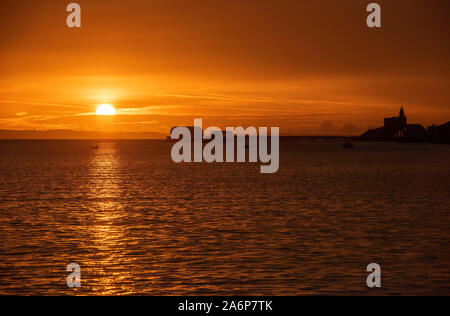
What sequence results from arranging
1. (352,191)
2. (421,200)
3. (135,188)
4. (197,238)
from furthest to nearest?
(135,188) < (352,191) < (421,200) < (197,238)

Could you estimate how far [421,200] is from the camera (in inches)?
2403

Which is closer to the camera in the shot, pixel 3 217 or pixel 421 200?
pixel 3 217

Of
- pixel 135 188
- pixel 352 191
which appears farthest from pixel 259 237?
pixel 135 188

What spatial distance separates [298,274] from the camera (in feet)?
86.5

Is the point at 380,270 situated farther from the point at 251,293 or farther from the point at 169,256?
the point at 169,256

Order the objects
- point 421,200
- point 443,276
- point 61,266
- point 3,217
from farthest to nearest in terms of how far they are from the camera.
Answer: point 421,200, point 3,217, point 61,266, point 443,276

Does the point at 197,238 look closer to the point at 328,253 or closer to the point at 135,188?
the point at 328,253

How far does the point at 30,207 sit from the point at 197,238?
81.2 ft
